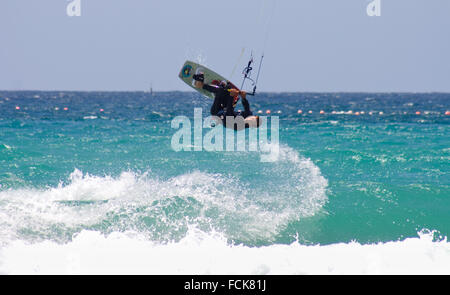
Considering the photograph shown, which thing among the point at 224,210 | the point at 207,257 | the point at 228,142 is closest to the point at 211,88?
the point at 224,210

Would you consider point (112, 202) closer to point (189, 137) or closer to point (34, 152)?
point (34, 152)

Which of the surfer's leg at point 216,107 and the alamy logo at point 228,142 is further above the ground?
the surfer's leg at point 216,107

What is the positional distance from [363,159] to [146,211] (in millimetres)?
9931

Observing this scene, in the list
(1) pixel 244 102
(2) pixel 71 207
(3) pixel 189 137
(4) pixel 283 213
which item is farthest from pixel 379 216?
(3) pixel 189 137

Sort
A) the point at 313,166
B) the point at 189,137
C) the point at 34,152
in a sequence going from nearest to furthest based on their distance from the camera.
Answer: the point at 313,166 < the point at 34,152 < the point at 189,137

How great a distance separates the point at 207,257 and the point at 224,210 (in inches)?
120

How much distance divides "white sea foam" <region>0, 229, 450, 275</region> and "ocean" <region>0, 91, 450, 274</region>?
2cm

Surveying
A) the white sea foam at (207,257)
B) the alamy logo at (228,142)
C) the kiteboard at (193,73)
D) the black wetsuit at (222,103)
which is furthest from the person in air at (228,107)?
the alamy logo at (228,142)

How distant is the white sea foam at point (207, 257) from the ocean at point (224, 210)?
2 centimetres

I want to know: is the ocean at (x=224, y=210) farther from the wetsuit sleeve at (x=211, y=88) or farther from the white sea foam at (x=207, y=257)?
the wetsuit sleeve at (x=211, y=88)

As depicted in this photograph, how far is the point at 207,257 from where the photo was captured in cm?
937

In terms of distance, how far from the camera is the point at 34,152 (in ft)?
66.4

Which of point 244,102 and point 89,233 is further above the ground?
point 244,102

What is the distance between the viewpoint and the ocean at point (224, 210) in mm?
9375
